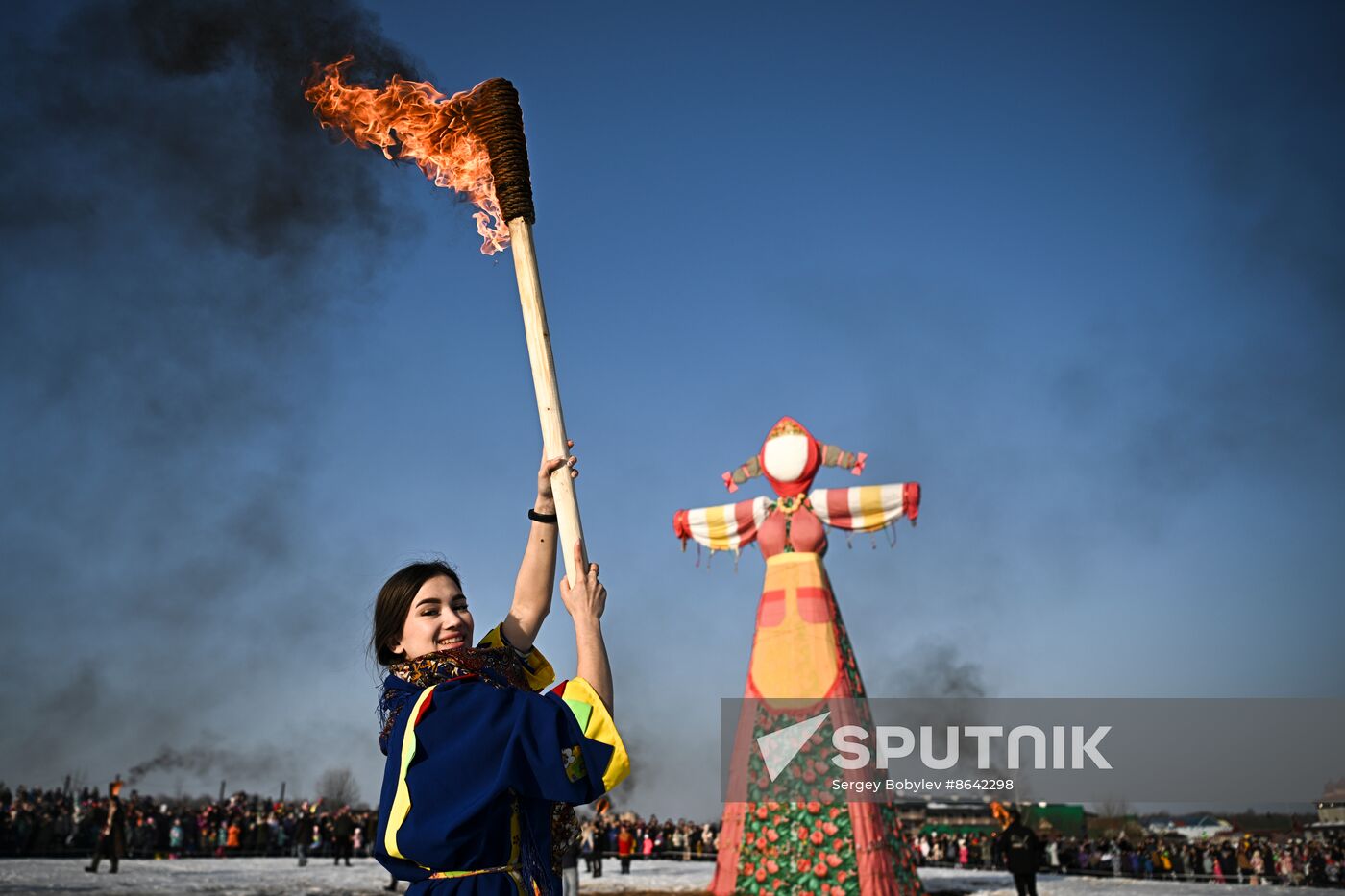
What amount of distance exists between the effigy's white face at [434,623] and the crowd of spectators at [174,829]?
773 inches

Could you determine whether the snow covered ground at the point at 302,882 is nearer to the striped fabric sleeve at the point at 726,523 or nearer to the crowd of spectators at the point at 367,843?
the crowd of spectators at the point at 367,843

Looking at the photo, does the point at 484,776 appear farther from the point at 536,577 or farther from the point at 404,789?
the point at 536,577

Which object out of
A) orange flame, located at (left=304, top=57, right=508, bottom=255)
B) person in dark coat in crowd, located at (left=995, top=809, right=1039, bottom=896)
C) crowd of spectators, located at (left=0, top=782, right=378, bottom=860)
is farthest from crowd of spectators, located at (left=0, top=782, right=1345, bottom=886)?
orange flame, located at (left=304, top=57, right=508, bottom=255)

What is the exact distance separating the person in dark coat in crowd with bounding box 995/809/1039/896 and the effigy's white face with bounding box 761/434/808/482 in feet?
18.7

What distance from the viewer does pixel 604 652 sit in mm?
2961

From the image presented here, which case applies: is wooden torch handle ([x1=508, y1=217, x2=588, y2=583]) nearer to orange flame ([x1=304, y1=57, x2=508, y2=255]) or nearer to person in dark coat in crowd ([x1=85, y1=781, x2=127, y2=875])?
orange flame ([x1=304, y1=57, x2=508, y2=255])

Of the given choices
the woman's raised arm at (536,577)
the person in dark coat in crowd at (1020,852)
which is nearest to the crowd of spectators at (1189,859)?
the person in dark coat in crowd at (1020,852)

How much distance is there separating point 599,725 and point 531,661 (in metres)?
0.75

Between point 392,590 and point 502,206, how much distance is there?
1.40m

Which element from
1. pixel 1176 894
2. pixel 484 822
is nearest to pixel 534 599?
pixel 484 822

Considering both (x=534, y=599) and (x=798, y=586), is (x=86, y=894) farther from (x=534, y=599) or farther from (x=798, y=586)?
(x=534, y=599)

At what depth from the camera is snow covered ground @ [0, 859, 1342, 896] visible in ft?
48.3

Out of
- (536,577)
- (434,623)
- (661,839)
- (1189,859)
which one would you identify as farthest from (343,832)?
(1189,859)

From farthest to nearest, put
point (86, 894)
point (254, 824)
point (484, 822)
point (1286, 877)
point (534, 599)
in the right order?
point (254, 824) < point (1286, 877) < point (86, 894) < point (534, 599) < point (484, 822)
